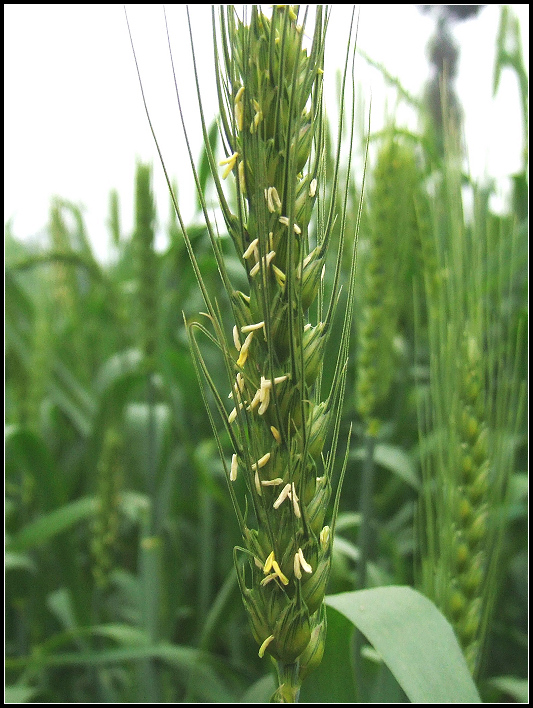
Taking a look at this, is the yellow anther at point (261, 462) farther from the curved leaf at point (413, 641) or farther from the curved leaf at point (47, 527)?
the curved leaf at point (47, 527)

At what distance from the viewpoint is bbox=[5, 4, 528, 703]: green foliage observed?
2.61 feet

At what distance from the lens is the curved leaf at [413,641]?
1.79 ft

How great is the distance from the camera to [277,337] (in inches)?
18.8

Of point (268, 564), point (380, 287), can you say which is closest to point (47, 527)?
point (380, 287)

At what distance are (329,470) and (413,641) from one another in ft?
0.73

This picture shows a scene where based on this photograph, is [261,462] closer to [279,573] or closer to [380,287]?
[279,573]

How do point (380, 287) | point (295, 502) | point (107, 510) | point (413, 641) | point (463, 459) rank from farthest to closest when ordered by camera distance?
point (107, 510), point (380, 287), point (463, 459), point (413, 641), point (295, 502)

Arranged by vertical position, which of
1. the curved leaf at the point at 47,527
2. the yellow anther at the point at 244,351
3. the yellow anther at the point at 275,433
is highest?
the yellow anther at the point at 244,351

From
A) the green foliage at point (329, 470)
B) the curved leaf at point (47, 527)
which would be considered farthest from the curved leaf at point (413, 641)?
the curved leaf at point (47, 527)

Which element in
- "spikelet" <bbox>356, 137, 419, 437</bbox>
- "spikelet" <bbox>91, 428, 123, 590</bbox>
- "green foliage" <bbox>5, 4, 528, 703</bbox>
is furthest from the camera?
"spikelet" <bbox>91, 428, 123, 590</bbox>

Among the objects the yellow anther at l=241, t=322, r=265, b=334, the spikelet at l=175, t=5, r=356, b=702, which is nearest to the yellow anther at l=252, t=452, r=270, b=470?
the spikelet at l=175, t=5, r=356, b=702

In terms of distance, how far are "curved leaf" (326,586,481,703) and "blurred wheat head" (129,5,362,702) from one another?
0.11 m

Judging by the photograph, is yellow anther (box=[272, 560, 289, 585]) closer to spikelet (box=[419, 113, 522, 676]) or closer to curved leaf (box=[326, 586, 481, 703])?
curved leaf (box=[326, 586, 481, 703])

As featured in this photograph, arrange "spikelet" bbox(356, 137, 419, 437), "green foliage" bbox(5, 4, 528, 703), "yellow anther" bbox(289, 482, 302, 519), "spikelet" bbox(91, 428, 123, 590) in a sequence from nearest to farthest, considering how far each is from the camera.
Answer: "yellow anther" bbox(289, 482, 302, 519), "green foliage" bbox(5, 4, 528, 703), "spikelet" bbox(356, 137, 419, 437), "spikelet" bbox(91, 428, 123, 590)
